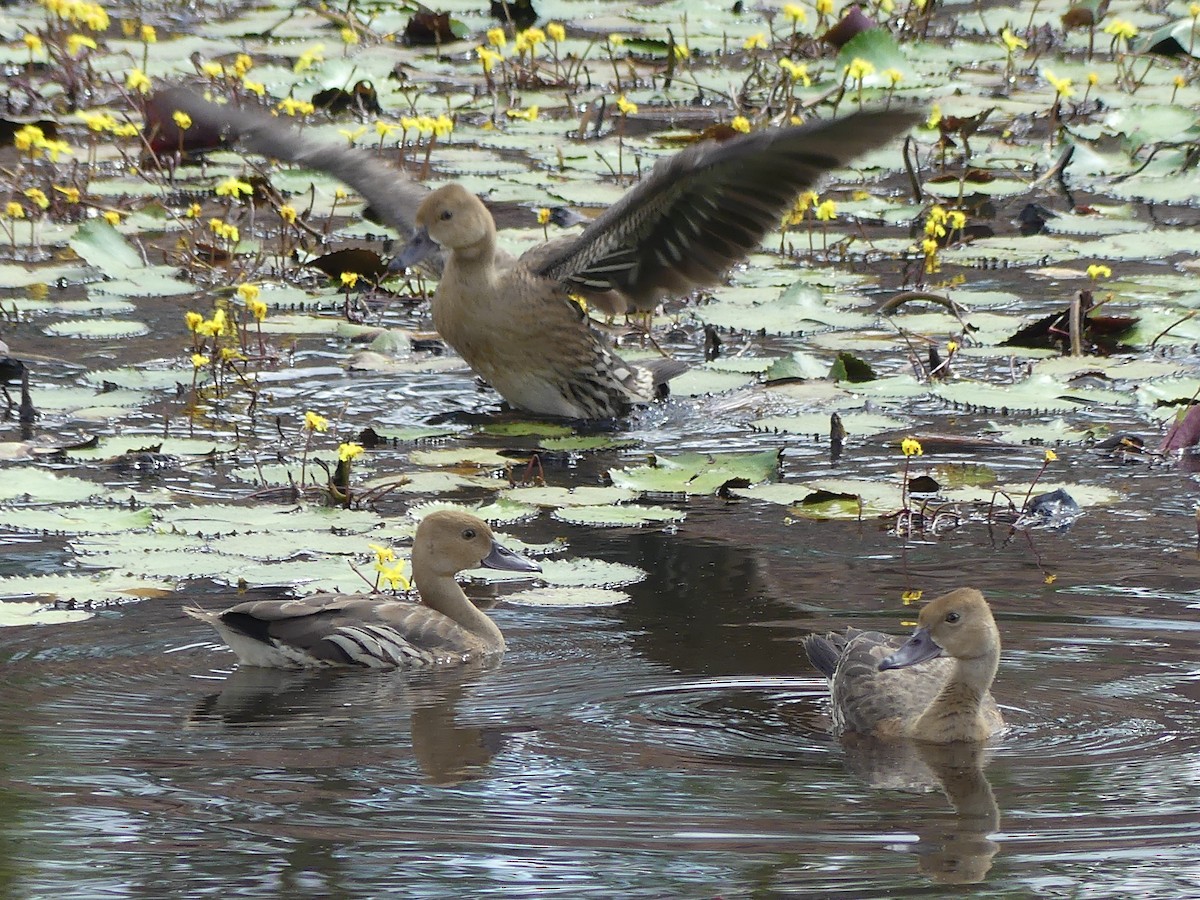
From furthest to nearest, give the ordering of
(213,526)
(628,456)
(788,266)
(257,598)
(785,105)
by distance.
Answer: (785,105), (788,266), (628,456), (213,526), (257,598)

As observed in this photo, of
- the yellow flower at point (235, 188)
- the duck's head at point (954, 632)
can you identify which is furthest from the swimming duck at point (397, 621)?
the yellow flower at point (235, 188)

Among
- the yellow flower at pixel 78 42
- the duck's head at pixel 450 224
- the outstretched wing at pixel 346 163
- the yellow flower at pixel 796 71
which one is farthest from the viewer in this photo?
the yellow flower at pixel 78 42

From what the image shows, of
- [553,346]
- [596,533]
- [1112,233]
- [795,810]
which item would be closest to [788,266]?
[1112,233]

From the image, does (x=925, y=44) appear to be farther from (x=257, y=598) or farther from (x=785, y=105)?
(x=257, y=598)

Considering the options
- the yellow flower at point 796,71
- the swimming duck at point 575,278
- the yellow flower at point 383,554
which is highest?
the yellow flower at point 796,71

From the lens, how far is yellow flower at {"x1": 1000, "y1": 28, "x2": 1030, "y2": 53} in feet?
42.7

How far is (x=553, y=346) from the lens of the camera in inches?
318

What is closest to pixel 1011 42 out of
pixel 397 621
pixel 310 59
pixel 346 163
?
pixel 310 59

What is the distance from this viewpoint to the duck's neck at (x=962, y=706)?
4867 mm

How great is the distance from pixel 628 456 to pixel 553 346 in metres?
0.75

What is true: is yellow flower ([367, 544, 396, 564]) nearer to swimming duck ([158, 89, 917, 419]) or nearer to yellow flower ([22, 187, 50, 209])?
swimming duck ([158, 89, 917, 419])

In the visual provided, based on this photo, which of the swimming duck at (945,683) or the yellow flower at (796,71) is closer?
the swimming duck at (945,683)

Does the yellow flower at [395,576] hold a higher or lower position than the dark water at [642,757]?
higher

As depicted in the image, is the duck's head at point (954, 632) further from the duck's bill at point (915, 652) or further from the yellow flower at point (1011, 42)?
the yellow flower at point (1011, 42)
